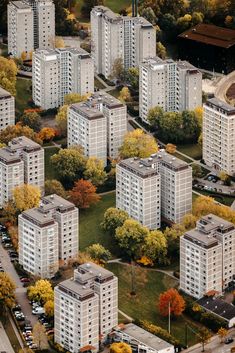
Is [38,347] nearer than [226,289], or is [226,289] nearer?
[38,347]

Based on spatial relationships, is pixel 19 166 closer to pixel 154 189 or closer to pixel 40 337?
pixel 154 189

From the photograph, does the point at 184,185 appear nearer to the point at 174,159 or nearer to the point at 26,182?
the point at 174,159

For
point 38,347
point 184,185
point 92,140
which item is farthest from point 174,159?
point 38,347

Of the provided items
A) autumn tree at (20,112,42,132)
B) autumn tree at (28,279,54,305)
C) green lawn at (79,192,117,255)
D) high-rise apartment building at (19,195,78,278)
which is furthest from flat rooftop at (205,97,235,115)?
autumn tree at (28,279,54,305)

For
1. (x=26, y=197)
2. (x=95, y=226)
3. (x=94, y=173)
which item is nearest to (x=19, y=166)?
(x=26, y=197)

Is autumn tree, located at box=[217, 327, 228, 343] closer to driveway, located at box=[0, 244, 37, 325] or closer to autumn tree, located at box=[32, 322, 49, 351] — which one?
autumn tree, located at box=[32, 322, 49, 351]
